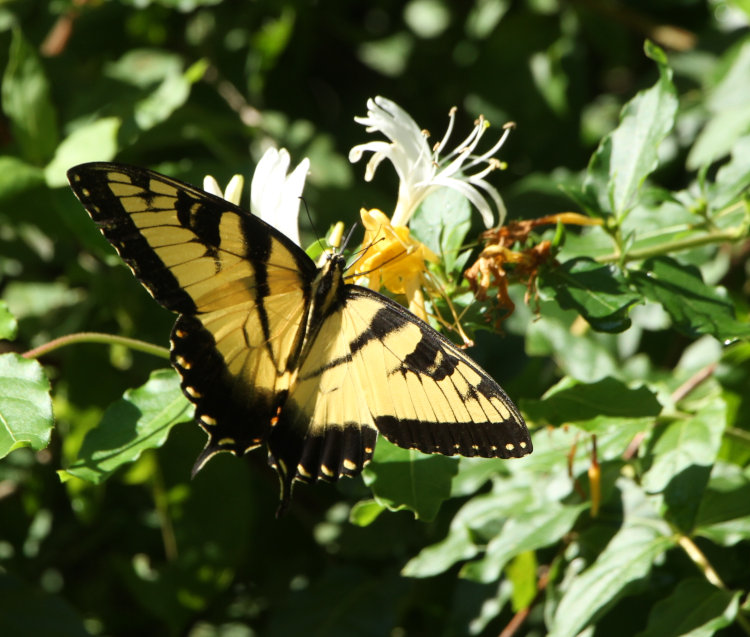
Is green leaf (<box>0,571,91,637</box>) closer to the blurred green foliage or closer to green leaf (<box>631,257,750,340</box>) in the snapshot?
the blurred green foliage

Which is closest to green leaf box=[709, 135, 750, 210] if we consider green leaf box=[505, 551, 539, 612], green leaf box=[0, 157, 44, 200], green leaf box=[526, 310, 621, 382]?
green leaf box=[526, 310, 621, 382]

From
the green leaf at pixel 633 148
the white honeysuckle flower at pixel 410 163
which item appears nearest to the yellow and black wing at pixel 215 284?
the white honeysuckle flower at pixel 410 163

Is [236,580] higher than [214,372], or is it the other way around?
[214,372]

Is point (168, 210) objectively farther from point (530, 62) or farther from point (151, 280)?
point (530, 62)

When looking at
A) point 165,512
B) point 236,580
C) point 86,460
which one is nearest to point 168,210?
point 86,460

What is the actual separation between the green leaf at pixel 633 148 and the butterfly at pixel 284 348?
33 cm

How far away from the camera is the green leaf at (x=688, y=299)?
1.03 m

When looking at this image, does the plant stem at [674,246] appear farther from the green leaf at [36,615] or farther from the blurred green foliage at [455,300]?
the green leaf at [36,615]

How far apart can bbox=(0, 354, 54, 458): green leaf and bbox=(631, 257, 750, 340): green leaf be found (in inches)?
26.8

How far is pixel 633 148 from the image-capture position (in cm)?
116

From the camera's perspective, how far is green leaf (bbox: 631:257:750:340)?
3.38 ft

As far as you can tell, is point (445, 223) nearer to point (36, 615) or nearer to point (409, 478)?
point (409, 478)

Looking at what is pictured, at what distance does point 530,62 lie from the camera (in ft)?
6.47

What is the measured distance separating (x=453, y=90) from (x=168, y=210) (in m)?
1.28
